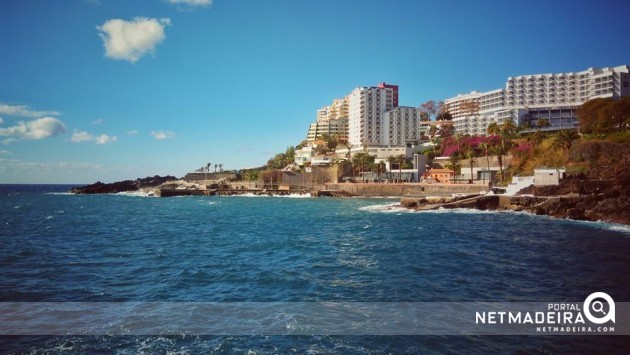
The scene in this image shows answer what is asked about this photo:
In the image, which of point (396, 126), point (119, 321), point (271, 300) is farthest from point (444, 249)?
point (396, 126)

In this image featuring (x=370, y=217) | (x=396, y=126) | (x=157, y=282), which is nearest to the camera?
(x=157, y=282)

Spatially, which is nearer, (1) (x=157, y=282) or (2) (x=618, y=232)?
(1) (x=157, y=282)

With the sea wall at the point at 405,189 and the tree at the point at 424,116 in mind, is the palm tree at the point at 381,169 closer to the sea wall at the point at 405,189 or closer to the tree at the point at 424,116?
the sea wall at the point at 405,189

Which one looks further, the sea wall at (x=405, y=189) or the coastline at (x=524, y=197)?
the sea wall at (x=405, y=189)

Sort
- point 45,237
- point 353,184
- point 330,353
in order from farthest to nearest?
point 353,184 → point 45,237 → point 330,353

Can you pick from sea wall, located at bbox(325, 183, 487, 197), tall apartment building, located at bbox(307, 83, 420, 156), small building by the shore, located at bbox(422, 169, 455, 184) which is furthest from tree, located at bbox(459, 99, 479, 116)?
sea wall, located at bbox(325, 183, 487, 197)

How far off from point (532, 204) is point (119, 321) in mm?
50862

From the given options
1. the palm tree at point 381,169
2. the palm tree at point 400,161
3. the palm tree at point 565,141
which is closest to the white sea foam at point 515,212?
the palm tree at point 565,141

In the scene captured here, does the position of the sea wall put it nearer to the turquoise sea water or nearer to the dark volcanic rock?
the turquoise sea water

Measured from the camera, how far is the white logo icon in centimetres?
1468

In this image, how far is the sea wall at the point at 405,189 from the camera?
269ft

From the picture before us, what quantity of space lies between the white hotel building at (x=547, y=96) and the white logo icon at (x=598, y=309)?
91983 mm

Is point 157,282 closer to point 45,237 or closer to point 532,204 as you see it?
point 45,237

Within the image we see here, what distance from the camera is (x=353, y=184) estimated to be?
330 ft
